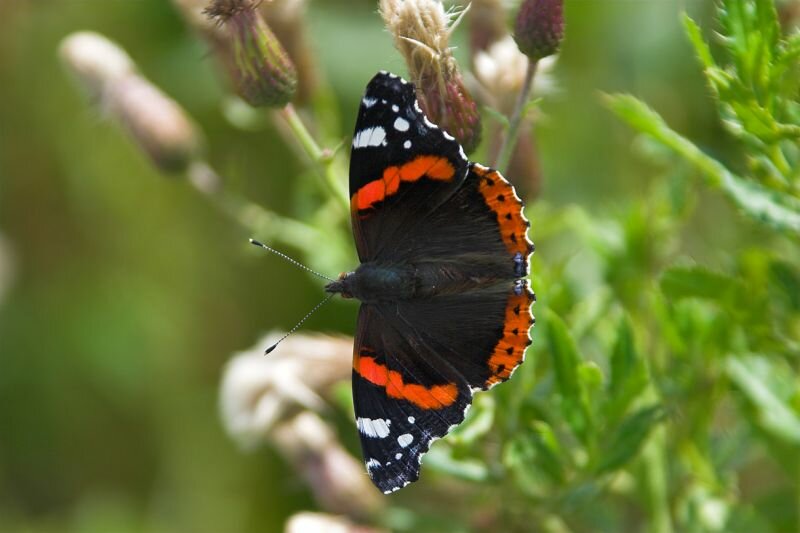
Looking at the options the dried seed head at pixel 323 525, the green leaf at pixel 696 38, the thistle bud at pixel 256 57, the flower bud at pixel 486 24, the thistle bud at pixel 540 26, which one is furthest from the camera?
the flower bud at pixel 486 24

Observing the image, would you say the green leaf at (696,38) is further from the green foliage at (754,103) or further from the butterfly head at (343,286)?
the butterfly head at (343,286)

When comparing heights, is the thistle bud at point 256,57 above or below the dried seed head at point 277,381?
above

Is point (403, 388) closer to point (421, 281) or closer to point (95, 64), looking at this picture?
point (421, 281)

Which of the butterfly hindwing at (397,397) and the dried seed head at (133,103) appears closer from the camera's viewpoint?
the butterfly hindwing at (397,397)

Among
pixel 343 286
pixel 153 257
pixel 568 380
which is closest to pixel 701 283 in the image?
pixel 568 380

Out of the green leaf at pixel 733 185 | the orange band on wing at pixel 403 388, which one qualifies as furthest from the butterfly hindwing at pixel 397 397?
the green leaf at pixel 733 185

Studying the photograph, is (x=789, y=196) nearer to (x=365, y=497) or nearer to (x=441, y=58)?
(x=441, y=58)
